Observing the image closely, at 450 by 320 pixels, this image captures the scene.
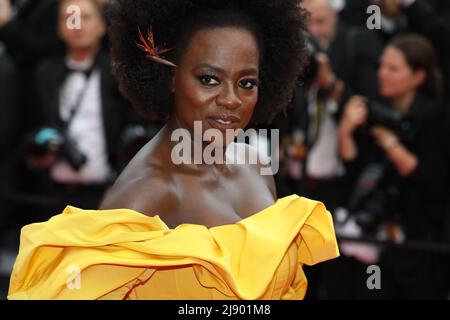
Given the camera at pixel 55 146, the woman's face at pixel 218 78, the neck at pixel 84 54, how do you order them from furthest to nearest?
the neck at pixel 84 54
the camera at pixel 55 146
the woman's face at pixel 218 78

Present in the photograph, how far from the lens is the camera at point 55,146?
15.8 ft

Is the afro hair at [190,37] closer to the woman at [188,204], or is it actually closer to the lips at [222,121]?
the woman at [188,204]

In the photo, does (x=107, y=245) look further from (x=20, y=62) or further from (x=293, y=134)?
(x=20, y=62)

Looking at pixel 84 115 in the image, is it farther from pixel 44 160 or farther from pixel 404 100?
pixel 404 100

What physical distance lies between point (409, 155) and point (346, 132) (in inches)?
13.1

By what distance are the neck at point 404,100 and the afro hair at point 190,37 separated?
1853 millimetres

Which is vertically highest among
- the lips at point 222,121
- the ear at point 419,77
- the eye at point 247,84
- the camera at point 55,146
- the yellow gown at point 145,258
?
the ear at point 419,77

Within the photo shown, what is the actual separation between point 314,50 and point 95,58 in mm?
1304

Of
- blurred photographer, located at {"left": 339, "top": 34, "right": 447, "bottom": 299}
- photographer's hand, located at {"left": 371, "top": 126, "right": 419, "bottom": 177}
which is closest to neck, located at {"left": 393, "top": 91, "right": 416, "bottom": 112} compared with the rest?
blurred photographer, located at {"left": 339, "top": 34, "right": 447, "bottom": 299}

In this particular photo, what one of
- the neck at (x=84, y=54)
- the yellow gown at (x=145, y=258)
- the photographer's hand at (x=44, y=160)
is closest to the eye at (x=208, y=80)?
the yellow gown at (x=145, y=258)

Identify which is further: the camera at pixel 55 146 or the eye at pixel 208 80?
the camera at pixel 55 146

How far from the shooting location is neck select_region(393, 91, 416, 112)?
4664mm

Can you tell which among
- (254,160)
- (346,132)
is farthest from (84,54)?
(254,160)

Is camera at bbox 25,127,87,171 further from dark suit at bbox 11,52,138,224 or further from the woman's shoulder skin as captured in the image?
the woman's shoulder skin
